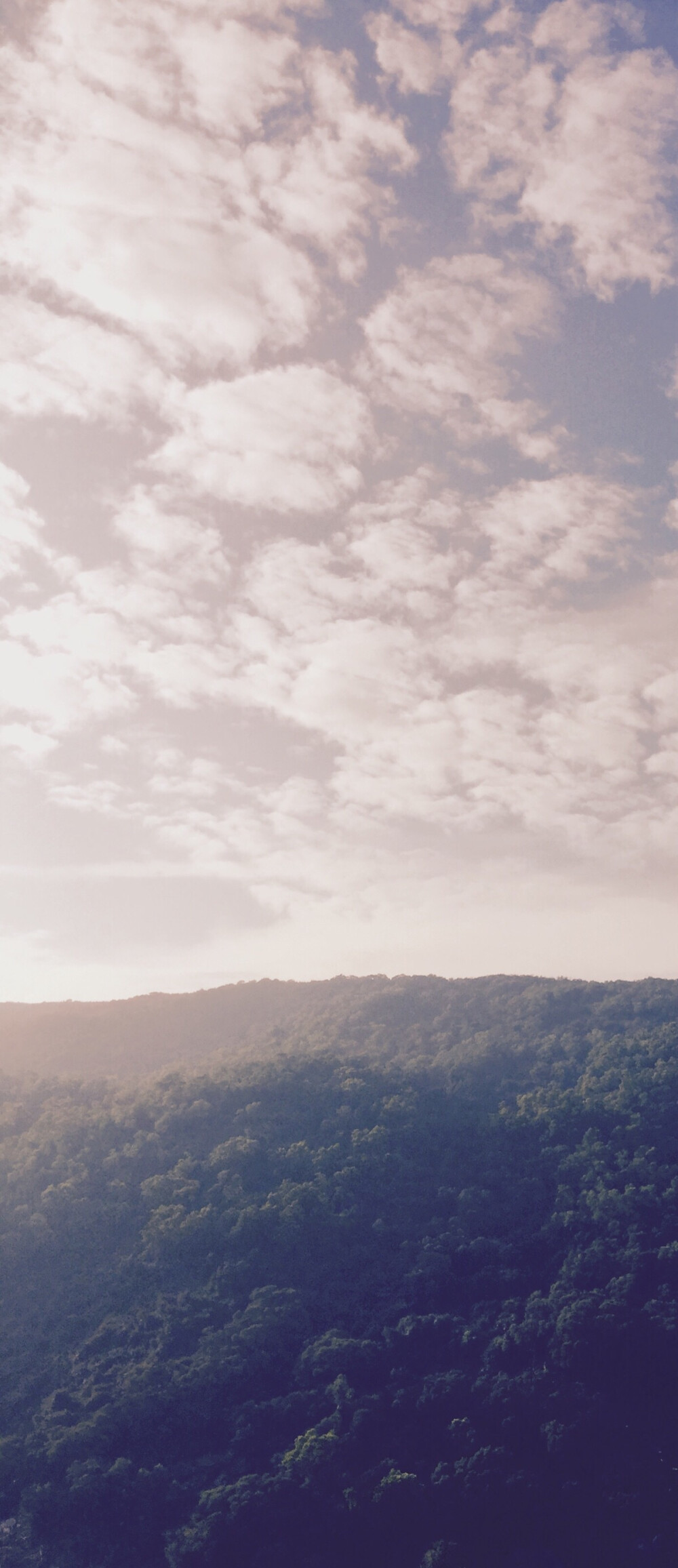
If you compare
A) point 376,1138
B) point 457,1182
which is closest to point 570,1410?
point 457,1182

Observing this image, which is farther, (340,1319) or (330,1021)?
(330,1021)

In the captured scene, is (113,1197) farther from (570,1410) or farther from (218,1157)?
(570,1410)

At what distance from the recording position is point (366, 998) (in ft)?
336

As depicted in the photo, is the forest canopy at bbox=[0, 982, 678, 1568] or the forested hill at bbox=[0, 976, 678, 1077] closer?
the forest canopy at bbox=[0, 982, 678, 1568]

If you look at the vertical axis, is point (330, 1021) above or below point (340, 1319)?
above

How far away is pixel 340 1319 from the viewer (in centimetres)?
4741

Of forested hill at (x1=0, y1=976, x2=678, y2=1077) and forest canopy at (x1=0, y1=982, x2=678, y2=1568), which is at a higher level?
forested hill at (x1=0, y1=976, x2=678, y2=1077)

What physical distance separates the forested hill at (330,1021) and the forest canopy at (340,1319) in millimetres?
14520

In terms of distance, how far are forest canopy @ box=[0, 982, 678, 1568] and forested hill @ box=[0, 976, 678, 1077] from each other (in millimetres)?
14520

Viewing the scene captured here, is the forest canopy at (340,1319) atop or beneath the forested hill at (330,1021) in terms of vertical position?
beneath

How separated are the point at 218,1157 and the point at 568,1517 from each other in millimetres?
Result: 30570

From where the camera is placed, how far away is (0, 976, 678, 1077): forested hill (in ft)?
289

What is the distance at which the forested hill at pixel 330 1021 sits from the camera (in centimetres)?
8819

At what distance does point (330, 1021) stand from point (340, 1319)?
49620 mm
